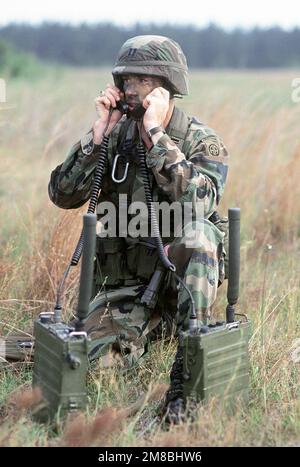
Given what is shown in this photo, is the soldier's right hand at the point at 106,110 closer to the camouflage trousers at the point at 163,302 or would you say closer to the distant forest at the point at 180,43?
the camouflage trousers at the point at 163,302

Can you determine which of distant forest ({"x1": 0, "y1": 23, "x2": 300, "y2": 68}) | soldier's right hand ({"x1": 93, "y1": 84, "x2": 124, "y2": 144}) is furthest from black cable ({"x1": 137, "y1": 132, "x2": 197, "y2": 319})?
distant forest ({"x1": 0, "y1": 23, "x2": 300, "y2": 68})

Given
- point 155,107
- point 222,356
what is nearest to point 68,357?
point 222,356

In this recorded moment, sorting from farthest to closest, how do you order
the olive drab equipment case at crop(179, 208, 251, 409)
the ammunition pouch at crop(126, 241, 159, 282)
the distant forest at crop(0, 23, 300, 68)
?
the distant forest at crop(0, 23, 300, 68), the ammunition pouch at crop(126, 241, 159, 282), the olive drab equipment case at crop(179, 208, 251, 409)

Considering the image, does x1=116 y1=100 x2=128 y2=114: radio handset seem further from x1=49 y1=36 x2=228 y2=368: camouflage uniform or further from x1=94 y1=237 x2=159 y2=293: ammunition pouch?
x1=94 y1=237 x2=159 y2=293: ammunition pouch

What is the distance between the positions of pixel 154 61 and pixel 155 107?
0.86 feet

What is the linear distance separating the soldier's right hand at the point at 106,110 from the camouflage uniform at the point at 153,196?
0.22ft

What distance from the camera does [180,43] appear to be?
43.8 meters

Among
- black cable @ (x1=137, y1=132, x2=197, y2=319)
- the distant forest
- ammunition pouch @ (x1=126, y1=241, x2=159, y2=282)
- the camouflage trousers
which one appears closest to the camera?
black cable @ (x1=137, y1=132, x2=197, y2=319)

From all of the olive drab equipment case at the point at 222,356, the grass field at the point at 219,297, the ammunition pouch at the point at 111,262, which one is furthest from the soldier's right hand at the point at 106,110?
the grass field at the point at 219,297

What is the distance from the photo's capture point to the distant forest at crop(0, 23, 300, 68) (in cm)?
4201

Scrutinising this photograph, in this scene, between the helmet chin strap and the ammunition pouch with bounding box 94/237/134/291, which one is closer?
the helmet chin strap

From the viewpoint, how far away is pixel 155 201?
13.0 ft

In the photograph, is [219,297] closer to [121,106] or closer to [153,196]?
[153,196]

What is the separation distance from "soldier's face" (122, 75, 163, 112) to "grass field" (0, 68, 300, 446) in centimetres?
114
